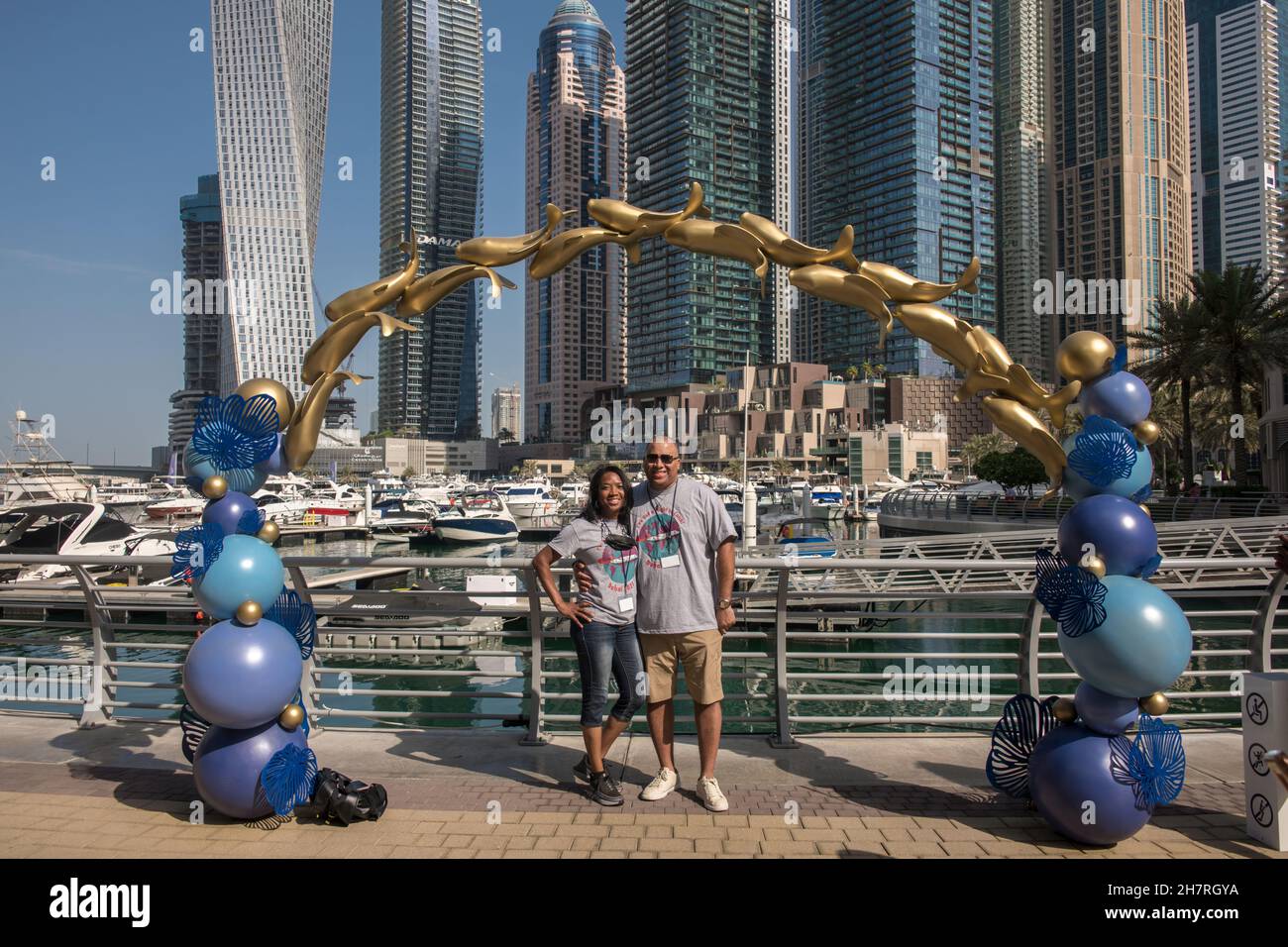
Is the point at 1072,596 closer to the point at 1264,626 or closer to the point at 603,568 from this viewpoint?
the point at 1264,626

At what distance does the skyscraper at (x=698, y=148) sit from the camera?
158 meters

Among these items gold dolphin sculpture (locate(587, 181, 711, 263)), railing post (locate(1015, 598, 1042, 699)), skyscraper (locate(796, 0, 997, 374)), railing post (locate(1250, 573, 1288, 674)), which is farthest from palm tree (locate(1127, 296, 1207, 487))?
skyscraper (locate(796, 0, 997, 374))

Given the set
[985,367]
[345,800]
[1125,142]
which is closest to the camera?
[345,800]

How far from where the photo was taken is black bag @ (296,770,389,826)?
4375 millimetres

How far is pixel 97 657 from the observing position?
249 inches

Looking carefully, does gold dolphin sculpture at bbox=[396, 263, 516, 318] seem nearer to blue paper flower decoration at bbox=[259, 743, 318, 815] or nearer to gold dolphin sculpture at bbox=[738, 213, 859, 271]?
gold dolphin sculpture at bbox=[738, 213, 859, 271]

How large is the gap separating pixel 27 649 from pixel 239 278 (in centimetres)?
11503

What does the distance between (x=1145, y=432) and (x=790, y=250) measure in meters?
2.35

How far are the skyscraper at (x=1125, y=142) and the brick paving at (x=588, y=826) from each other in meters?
142

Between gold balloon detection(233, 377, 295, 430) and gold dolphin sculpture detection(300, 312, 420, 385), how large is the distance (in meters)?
0.17

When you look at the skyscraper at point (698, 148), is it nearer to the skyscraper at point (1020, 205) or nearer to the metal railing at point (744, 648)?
the skyscraper at point (1020, 205)

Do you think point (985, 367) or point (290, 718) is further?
point (985, 367)

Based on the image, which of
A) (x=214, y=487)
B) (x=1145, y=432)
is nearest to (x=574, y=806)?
(x=214, y=487)
